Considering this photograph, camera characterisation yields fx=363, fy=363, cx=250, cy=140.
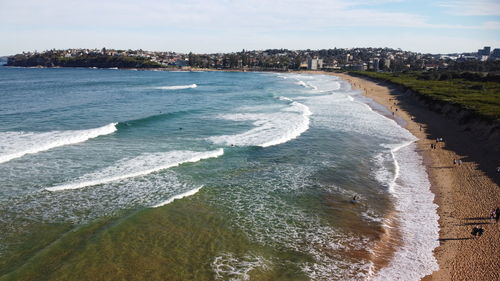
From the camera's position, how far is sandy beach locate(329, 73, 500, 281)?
44.1 ft

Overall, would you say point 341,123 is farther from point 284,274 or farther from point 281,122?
point 284,274

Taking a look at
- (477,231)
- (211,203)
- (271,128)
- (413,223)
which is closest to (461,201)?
(477,231)

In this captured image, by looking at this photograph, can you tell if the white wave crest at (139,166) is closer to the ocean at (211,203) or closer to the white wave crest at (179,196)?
the ocean at (211,203)

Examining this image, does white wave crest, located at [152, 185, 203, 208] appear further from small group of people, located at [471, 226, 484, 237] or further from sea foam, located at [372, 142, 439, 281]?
small group of people, located at [471, 226, 484, 237]

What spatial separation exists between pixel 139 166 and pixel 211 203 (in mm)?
7077

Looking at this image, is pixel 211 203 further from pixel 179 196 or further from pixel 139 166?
pixel 139 166

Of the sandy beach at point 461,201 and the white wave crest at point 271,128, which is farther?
the white wave crest at point 271,128

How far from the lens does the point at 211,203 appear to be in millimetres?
18469

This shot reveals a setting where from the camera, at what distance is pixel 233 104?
177 ft

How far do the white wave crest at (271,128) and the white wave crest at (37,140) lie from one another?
10304 mm

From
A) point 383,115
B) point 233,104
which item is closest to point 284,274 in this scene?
point 383,115

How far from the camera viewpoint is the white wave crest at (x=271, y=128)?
100 ft

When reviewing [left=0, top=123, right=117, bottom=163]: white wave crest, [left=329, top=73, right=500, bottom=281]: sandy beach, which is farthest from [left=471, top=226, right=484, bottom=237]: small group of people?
[left=0, top=123, right=117, bottom=163]: white wave crest

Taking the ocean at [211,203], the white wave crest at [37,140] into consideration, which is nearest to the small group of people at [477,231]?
the ocean at [211,203]
